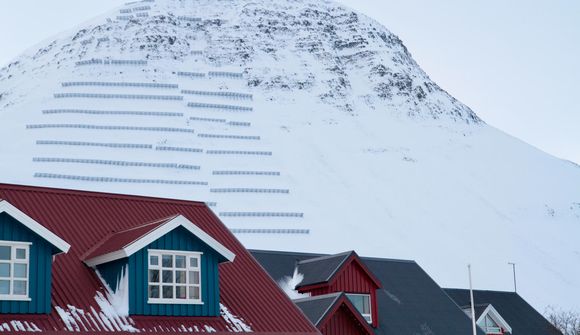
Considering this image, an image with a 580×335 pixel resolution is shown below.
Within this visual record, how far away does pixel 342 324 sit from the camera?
26359 millimetres

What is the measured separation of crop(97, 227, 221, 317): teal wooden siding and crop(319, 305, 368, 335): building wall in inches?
282

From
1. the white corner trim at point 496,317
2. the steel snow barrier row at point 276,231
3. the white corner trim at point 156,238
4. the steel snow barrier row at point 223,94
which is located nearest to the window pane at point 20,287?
the white corner trim at point 156,238

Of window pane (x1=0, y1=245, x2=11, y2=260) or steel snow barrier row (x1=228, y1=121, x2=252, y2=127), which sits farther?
steel snow barrier row (x1=228, y1=121, x2=252, y2=127)

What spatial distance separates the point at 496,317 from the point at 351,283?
438 inches

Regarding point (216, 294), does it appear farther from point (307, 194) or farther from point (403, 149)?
point (403, 149)

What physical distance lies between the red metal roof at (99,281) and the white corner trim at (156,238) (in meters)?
0.50

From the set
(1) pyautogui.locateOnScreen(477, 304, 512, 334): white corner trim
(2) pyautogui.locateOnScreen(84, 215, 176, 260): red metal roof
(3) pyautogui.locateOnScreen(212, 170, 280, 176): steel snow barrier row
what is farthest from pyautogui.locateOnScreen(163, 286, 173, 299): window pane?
(3) pyautogui.locateOnScreen(212, 170, 280, 176): steel snow barrier row

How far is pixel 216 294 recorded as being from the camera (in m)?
19.3

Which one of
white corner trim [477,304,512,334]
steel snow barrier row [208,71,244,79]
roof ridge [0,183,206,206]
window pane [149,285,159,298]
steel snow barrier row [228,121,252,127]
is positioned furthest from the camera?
steel snow barrier row [208,71,244,79]

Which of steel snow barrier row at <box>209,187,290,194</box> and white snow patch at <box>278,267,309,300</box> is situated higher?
steel snow barrier row at <box>209,187,290,194</box>

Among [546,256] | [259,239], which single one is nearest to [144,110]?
[259,239]

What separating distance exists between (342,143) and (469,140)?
20978 mm

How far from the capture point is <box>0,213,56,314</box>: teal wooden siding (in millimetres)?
17000

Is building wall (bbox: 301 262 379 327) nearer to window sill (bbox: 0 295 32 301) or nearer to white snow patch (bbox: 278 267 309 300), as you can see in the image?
white snow patch (bbox: 278 267 309 300)
